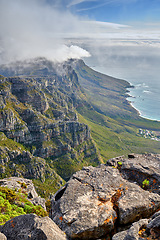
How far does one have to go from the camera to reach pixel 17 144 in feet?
608

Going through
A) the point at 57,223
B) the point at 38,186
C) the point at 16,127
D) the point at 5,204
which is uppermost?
the point at 57,223

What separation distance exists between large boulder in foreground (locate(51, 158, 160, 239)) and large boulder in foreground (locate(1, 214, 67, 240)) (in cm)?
153

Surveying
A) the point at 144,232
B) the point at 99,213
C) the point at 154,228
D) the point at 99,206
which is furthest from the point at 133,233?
the point at 99,206

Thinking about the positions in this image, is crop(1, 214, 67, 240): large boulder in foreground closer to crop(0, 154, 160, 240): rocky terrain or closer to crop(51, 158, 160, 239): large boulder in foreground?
crop(0, 154, 160, 240): rocky terrain

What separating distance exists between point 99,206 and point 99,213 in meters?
0.88

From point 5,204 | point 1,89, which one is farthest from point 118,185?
point 1,89

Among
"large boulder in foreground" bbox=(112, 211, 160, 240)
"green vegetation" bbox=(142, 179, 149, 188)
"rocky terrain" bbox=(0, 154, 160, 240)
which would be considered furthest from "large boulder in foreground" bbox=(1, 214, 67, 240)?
"green vegetation" bbox=(142, 179, 149, 188)

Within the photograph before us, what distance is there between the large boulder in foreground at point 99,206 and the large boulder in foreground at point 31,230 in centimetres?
153

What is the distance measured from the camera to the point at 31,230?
14938mm

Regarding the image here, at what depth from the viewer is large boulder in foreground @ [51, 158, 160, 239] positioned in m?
15.8

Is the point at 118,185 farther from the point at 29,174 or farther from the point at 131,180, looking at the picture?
the point at 29,174

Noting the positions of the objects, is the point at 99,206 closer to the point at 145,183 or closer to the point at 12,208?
the point at 145,183

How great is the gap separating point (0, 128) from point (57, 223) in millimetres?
182801

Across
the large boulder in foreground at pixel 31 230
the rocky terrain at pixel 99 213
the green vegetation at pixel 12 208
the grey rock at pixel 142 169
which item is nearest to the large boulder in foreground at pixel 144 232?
the rocky terrain at pixel 99 213
